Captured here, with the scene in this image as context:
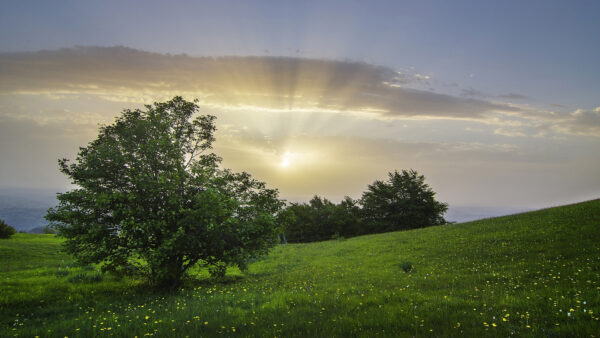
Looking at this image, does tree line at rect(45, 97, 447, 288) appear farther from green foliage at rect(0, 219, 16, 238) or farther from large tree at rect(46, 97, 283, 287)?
green foliage at rect(0, 219, 16, 238)

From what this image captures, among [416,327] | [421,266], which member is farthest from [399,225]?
[416,327]

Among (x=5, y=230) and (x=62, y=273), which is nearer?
(x=62, y=273)

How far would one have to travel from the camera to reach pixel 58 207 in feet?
46.3

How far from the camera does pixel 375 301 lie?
33.8 ft

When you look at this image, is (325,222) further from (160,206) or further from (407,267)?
(160,206)

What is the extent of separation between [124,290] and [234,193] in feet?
25.4

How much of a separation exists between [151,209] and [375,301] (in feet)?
37.5

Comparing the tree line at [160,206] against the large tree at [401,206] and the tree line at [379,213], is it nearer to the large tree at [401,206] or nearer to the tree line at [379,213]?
the tree line at [379,213]

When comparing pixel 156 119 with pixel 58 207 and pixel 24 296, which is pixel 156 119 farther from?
pixel 24 296

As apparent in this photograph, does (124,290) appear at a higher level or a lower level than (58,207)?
lower

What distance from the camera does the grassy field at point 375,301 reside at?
7.67 metres

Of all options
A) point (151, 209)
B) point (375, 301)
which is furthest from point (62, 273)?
point (375, 301)

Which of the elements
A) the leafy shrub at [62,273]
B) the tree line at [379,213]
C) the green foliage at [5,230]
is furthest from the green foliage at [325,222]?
the leafy shrub at [62,273]

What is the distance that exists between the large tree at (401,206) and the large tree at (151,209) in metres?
73.1
